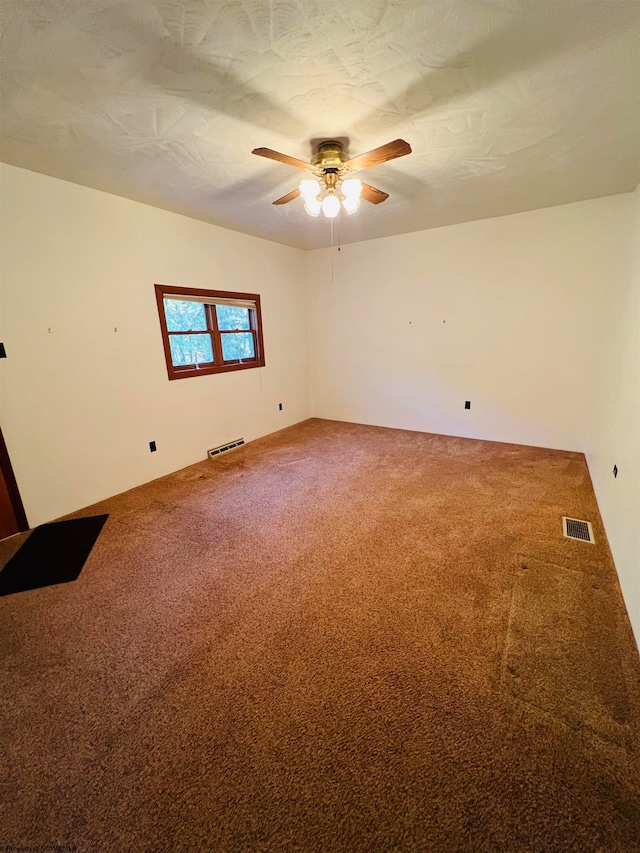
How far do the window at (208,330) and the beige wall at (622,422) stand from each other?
377 centimetres

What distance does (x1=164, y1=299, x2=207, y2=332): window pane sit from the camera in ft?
11.5

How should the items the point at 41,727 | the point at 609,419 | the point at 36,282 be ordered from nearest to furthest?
1. the point at 41,727
2. the point at 36,282
3. the point at 609,419

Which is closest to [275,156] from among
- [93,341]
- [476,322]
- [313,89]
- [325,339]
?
[313,89]

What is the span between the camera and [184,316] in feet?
12.0

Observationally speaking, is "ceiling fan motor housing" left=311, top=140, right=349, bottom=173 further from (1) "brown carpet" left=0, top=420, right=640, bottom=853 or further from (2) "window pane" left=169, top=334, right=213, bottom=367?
(1) "brown carpet" left=0, top=420, right=640, bottom=853

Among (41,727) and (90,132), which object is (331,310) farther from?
(41,727)

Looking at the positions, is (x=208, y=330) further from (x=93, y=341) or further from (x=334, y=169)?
(x=334, y=169)

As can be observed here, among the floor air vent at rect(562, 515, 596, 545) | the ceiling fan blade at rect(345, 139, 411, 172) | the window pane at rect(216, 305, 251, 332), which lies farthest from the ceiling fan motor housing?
the floor air vent at rect(562, 515, 596, 545)

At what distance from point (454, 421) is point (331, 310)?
243 cm

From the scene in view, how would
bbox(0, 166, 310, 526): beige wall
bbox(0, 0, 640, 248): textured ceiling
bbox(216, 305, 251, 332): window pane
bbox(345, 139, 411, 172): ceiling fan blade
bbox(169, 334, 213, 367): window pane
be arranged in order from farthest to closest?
bbox(216, 305, 251, 332): window pane, bbox(169, 334, 213, 367): window pane, bbox(0, 166, 310, 526): beige wall, bbox(345, 139, 411, 172): ceiling fan blade, bbox(0, 0, 640, 248): textured ceiling

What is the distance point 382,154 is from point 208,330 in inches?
106

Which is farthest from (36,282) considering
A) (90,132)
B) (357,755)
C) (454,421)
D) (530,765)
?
(454,421)

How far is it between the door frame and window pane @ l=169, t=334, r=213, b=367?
1.61 metres

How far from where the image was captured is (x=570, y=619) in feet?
5.66
